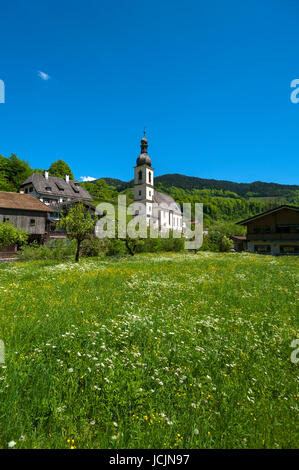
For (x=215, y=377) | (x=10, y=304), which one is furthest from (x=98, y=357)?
(x=10, y=304)

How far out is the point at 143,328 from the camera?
5770 mm

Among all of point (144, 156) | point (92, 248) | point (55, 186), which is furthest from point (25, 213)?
point (144, 156)

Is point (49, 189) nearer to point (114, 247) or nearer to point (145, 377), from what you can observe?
point (114, 247)

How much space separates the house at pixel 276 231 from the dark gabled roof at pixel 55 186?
51871 millimetres

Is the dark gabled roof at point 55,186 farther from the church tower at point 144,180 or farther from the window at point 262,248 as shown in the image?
the window at point 262,248

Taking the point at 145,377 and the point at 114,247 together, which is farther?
the point at 114,247

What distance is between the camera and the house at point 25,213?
3659 cm

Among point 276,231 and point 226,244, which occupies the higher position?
point 276,231

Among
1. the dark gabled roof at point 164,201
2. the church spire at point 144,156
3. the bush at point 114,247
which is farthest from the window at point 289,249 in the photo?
the church spire at point 144,156

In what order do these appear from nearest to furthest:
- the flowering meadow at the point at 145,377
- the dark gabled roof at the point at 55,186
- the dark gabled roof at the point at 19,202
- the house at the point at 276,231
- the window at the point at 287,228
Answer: the flowering meadow at the point at 145,377
the dark gabled roof at the point at 19,202
the house at the point at 276,231
the window at the point at 287,228
the dark gabled roof at the point at 55,186

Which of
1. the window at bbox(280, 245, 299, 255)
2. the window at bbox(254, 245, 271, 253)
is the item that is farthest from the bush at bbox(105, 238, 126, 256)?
the window at bbox(280, 245, 299, 255)

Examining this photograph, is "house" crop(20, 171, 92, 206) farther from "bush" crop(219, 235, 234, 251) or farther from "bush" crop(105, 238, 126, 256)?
"bush" crop(219, 235, 234, 251)

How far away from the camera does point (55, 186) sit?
6506 centimetres

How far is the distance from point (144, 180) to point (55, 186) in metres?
32.0
